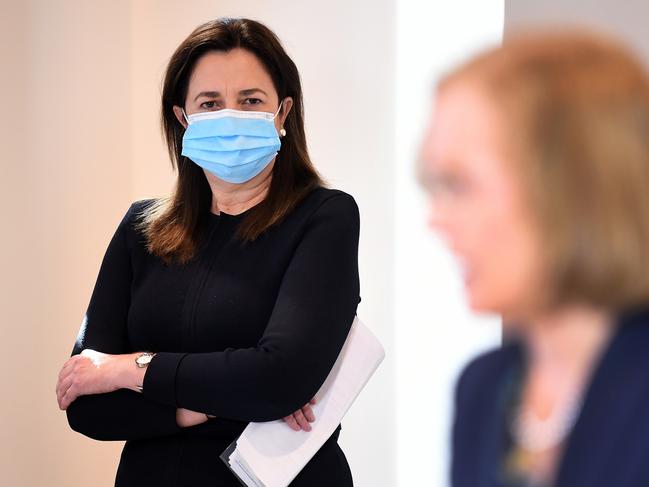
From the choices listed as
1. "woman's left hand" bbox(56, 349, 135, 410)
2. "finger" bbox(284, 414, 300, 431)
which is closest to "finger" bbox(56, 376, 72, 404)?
"woman's left hand" bbox(56, 349, 135, 410)

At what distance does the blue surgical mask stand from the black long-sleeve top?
0.36 ft

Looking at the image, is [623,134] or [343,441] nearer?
[623,134]

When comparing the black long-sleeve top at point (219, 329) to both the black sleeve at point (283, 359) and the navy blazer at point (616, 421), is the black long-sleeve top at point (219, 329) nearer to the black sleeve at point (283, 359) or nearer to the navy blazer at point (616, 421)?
the black sleeve at point (283, 359)

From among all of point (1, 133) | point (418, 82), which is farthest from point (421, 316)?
point (1, 133)

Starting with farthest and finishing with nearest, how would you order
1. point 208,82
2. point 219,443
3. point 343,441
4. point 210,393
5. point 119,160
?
point 119,160
point 343,441
point 208,82
point 219,443
point 210,393

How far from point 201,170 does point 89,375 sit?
58 centimetres

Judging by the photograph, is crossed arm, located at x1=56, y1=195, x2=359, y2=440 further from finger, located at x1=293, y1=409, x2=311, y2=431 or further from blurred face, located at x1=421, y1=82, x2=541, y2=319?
blurred face, located at x1=421, y1=82, x2=541, y2=319

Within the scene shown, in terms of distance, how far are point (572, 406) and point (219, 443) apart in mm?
1300

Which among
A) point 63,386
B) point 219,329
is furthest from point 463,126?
point 63,386

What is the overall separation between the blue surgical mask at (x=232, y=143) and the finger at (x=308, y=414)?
0.55m

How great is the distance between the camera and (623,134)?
0.66 meters

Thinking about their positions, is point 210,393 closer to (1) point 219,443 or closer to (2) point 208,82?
(1) point 219,443

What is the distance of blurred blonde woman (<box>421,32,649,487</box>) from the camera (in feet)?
2.20

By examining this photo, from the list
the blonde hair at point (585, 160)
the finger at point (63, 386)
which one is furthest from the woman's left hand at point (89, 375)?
the blonde hair at point (585, 160)
